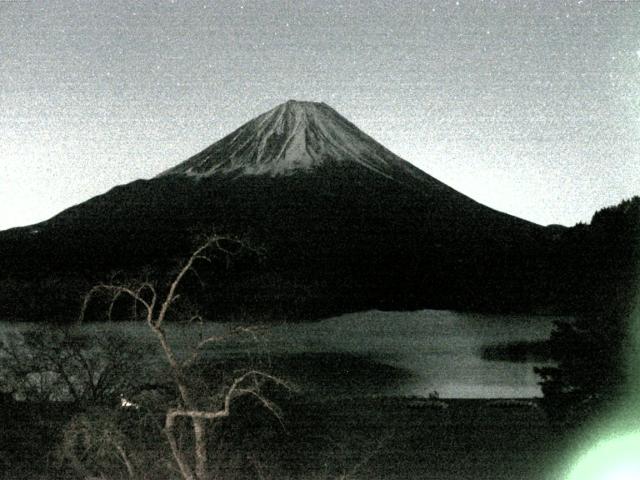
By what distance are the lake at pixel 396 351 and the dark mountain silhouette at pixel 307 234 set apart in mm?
3337

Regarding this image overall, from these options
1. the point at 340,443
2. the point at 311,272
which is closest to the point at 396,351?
the point at 340,443

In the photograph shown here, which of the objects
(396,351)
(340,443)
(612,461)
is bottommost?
(396,351)

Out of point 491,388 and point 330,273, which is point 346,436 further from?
point 330,273

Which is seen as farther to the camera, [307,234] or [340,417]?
[307,234]

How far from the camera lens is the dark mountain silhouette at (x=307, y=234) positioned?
6469 centimetres

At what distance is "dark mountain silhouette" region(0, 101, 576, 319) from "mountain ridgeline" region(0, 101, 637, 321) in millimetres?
170

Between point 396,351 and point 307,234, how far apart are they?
42.8 m

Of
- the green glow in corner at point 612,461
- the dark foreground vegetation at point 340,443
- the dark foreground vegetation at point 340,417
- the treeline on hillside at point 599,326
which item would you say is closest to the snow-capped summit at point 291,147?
the dark foreground vegetation at point 340,443

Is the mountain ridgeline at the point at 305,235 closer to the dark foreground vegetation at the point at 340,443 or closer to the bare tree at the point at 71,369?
the dark foreground vegetation at the point at 340,443

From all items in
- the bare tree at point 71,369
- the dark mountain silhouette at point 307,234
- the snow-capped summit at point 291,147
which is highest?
the snow-capped summit at point 291,147

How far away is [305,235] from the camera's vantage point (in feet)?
272

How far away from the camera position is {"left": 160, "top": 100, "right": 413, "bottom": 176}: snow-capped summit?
9612 centimetres

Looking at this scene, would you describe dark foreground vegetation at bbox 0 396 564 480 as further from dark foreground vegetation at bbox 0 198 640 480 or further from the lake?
the lake

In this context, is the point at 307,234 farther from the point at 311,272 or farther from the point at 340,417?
the point at 340,417
